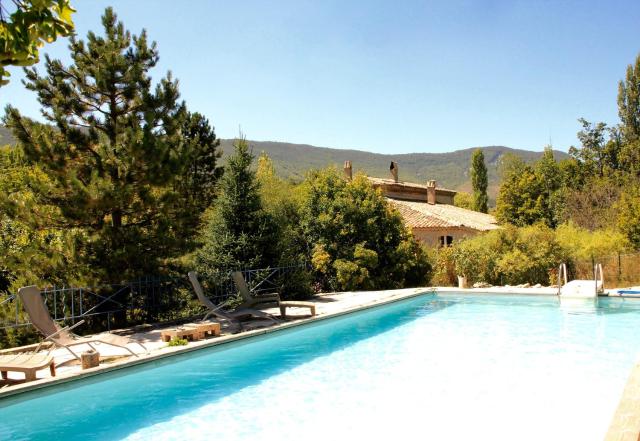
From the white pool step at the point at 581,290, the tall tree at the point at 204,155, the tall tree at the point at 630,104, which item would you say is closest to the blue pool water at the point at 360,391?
the white pool step at the point at 581,290

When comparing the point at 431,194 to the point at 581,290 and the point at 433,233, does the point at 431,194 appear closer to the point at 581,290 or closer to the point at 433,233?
the point at 433,233

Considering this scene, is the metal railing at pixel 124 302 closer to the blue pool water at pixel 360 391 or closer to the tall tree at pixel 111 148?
the tall tree at pixel 111 148

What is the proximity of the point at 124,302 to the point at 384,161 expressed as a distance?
114 m

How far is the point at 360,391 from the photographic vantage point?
25.2ft

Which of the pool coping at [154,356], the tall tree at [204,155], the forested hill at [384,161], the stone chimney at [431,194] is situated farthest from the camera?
the forested hill at [384,161]

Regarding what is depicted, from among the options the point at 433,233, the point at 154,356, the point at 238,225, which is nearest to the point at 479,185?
the point at 433,233

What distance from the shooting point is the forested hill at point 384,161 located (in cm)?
11229

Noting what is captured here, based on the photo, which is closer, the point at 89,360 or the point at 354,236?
the point at 89,360

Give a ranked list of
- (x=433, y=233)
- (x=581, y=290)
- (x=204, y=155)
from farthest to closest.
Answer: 1. (x=433, y=233)
2. (x=204, y=155)
3. (x=581, y=290)

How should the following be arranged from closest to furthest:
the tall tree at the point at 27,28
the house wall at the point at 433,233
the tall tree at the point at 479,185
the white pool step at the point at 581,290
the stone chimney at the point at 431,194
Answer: the tall tree at the point at 27,28 → the white pool step at the point at 581,290 → the house wall at the point at 433,233 → the stone chimney at the point at 431,194 → the tall tree at the point at 479,185

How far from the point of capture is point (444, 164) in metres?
135

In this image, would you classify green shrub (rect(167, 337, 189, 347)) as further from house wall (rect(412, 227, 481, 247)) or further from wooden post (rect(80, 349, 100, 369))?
house wall (rect(412, 227, 481, 247))

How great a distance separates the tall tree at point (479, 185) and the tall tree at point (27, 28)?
5438cm

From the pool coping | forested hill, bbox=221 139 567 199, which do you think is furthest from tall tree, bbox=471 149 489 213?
forested hill, bbox=221 139 567 199
